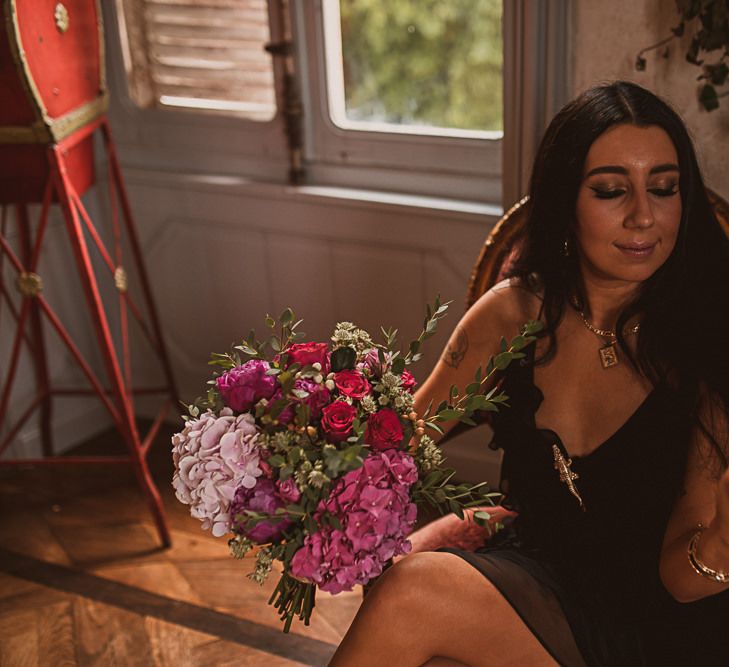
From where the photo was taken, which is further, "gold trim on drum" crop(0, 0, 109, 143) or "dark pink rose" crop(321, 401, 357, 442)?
"gold trim on drum" crop(0, 0, 109, 143)

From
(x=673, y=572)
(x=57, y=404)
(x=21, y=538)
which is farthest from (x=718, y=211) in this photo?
(x=57, y=404)

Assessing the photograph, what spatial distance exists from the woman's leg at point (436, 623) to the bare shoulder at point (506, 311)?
441 millimetres

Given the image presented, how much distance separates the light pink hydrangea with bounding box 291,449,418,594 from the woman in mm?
248

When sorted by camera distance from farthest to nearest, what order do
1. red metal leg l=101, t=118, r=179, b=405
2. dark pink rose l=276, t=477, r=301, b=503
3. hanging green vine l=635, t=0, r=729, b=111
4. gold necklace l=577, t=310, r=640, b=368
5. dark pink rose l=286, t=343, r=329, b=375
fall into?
red metal leg l=101, t=118, r=179, b=405, hanging green vine l=635, t=0, r=729, b=111, gold necklace l=577, t=310, r=640, b=368, dark pink rose l=286, t=343, r=329, b=375, dark pink rose l=276, t=477, r=301, b=503

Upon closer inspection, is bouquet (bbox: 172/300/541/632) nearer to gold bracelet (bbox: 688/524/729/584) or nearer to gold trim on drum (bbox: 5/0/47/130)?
gold bracelet (bbox: 688/524/729/584)

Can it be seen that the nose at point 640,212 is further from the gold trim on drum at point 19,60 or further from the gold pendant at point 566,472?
the gold trim on drum at point 19,60

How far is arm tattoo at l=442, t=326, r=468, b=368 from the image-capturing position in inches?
71.2

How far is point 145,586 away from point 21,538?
50 centimetres

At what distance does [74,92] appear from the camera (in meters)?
2.51

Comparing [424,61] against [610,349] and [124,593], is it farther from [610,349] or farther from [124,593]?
[124,593]

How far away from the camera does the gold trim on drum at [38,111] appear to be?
2.24 meters

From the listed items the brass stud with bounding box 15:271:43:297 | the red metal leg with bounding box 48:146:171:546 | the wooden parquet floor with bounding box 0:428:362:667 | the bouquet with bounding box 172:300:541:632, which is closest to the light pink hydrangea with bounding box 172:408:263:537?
the bouquet with bounding box 172:300:541:632

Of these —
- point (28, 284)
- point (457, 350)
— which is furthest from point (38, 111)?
point (457, 350)

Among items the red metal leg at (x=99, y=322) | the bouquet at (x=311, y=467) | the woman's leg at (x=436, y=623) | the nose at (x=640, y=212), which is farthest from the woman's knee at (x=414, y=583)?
the red metal leg at (x=99, y=322)
